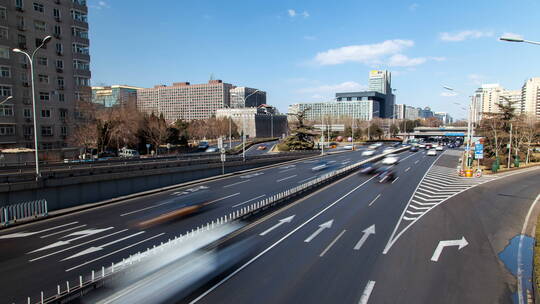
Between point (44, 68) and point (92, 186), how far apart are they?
128 feet

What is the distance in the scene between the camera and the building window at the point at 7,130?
4913 cm

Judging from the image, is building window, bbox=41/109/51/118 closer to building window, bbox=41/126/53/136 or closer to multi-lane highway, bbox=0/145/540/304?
building window, bbox=41/126/53/136

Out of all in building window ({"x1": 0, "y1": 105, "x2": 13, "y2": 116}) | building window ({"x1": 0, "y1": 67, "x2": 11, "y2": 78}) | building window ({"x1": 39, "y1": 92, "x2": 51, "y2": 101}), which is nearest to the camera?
building window ({"x1": 0, "y1": 105, "x2": 13, "y2": 116})

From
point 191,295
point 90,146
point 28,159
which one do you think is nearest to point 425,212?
point 191,295

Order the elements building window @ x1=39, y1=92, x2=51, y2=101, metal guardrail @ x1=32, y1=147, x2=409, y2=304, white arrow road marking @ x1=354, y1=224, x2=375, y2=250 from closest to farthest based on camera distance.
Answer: metal guardrail @ x1=32, y1=147, x2=409, y2=304 → white arrow road marking @ x1=354, y1=224, x2=375, y2=250 → building window @ x1=39, y1=92, x2=51, y2=101

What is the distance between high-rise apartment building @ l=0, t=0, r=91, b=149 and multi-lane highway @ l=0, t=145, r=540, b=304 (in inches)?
1488

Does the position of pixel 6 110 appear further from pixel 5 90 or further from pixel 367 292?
pixel 367 292

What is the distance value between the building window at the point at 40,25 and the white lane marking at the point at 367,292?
6275cm

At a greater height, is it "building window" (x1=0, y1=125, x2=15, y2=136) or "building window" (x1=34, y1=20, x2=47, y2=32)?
"building window" (x1=34, y1=20, x2=47, y2=32)

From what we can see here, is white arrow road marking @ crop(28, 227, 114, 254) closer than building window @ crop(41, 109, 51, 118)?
Yes

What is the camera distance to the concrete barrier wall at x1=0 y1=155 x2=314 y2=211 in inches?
Answer: 861

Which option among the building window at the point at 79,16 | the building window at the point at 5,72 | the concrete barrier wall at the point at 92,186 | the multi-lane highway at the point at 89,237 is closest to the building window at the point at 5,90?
the building window at the point at 5,72

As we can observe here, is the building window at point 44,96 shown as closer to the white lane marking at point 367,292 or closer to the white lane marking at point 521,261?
the white lane marking at point 367,292

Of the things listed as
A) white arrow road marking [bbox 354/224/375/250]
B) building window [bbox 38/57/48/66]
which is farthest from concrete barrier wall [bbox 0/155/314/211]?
building window [bbox 38/57/48/66]
